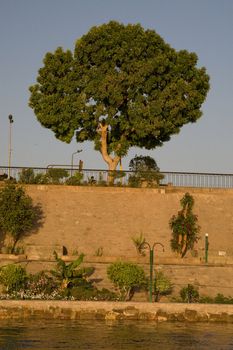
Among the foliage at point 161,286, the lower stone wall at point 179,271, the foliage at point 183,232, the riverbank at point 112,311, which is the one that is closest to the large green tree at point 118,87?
the foliage at point 183,232

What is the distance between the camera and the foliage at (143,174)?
115ft

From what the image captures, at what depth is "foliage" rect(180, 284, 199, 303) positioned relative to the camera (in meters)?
23.8

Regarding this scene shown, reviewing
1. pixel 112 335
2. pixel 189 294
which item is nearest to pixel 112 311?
pixel 112 335

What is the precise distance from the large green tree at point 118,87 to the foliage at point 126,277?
14206mm

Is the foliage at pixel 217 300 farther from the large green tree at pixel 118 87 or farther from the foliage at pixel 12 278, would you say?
the large green tree at pixel 118 87

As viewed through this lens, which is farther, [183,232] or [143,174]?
[143,174]

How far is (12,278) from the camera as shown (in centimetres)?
2341

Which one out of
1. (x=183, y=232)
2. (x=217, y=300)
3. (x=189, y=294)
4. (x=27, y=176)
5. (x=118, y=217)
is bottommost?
(x=217, y=300)

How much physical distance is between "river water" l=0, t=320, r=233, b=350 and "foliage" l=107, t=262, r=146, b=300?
2593 millimetres

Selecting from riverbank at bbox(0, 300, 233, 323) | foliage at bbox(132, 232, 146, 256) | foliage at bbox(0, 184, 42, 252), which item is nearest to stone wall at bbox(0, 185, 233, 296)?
foliage at bbox(132, 232, 146, 256)

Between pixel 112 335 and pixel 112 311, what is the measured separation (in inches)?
92.6

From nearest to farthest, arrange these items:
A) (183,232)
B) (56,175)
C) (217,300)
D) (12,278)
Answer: (12,278) → (217,300) → (183,232) → (56,175)

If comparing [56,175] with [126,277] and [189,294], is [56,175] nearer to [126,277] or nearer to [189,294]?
[126,277]

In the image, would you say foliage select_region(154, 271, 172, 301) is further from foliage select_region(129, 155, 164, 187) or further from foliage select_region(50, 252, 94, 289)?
foliage select_region(129, 155, 164, 187)
